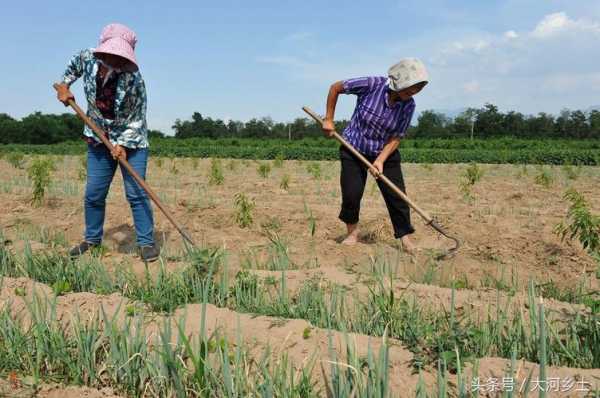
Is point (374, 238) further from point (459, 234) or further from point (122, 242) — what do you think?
point (122, 242)

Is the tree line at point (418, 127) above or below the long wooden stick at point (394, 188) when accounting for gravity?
above

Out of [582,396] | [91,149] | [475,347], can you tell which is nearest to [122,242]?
[91,149]

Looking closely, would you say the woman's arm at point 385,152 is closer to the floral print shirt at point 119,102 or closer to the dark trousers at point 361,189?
the dark trousers at point 361,189

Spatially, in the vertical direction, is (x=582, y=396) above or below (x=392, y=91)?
below

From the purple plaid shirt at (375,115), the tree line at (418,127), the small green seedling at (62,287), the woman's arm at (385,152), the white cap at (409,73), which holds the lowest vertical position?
the small green seedling at (62,287)

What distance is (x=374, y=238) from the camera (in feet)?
16.3

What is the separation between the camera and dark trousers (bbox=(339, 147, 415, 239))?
13.9 feet

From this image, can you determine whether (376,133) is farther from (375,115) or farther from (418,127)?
(418,127)

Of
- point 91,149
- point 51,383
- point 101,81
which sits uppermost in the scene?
point 101,81

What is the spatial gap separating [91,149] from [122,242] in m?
1.26

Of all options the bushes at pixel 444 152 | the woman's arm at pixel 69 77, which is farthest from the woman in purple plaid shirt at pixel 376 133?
the bushes at pixel 444 152

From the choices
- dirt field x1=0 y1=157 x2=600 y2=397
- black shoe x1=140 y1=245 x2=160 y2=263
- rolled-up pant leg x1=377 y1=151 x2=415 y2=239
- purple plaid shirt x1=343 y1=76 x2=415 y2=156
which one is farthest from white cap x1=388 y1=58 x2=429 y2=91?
black shoe x1=140 y1=245 x2=160 y2=263

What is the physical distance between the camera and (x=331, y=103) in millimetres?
4211

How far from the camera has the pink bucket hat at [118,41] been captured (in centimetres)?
323
